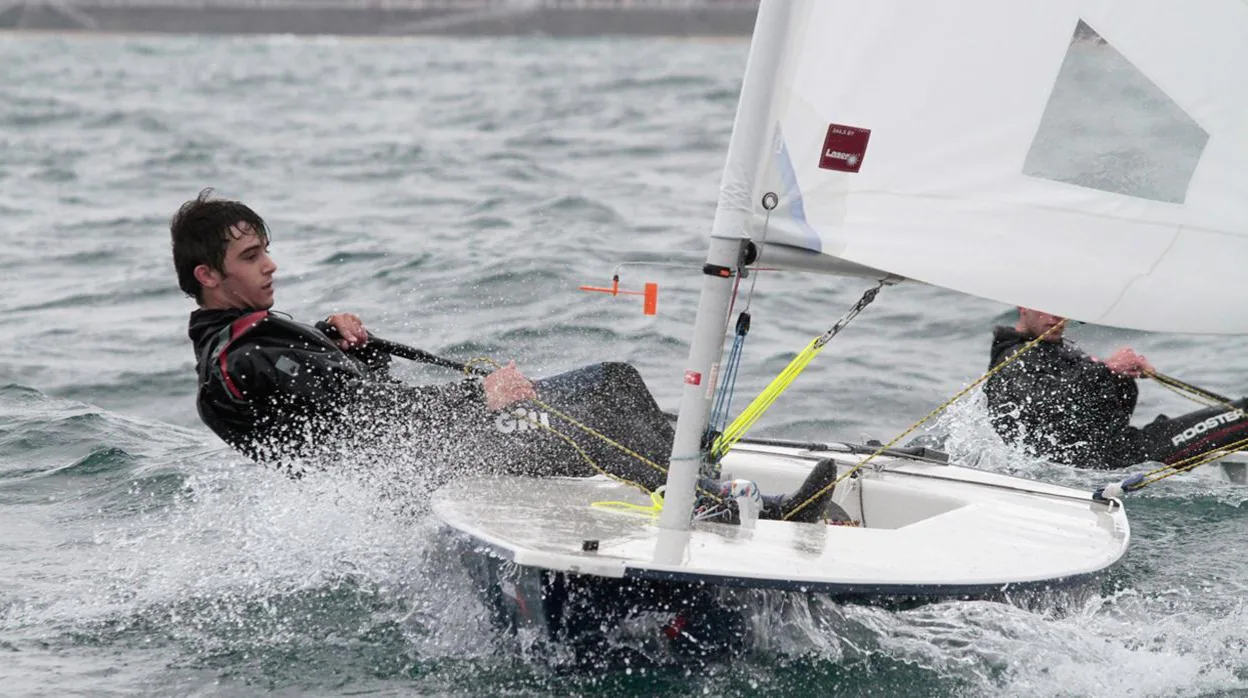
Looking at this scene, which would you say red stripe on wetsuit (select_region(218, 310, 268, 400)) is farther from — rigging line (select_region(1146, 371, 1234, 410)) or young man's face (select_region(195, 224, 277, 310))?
rigging line (select_region(1146, 371, 1234, 410))

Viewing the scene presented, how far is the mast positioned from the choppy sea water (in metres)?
0.37

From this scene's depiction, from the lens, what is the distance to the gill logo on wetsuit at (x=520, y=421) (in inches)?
134

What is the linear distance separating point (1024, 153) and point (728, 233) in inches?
23.9

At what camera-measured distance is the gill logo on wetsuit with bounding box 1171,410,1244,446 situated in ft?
15.2

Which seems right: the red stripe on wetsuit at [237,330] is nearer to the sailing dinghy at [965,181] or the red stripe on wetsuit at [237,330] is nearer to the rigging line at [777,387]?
the sailing dinghy at [965,181]

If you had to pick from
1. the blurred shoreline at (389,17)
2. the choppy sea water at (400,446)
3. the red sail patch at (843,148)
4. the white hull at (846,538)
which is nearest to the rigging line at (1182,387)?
the choppy sea water at (400,446)

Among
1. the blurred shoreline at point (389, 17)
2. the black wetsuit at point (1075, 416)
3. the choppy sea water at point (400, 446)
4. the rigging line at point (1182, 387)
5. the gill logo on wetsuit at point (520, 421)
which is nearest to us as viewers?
the choppy sea water at point (400, 446)

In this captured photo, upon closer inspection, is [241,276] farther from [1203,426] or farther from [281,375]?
[1203,426]

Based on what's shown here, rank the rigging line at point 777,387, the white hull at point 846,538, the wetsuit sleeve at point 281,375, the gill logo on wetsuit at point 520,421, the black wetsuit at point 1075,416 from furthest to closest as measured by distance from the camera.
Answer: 1. the black wetsuit at point 1075,416
2. the gill logo on wetsuit at point 520,421
3. the rigging line at point 777,387
4. the wetsuit sleeve at point 281,375
5. the white hull at point 846,538

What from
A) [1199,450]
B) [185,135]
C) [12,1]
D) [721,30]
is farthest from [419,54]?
[1199,450]

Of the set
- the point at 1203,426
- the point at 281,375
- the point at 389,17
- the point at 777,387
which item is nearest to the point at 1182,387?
the point at 1203,426

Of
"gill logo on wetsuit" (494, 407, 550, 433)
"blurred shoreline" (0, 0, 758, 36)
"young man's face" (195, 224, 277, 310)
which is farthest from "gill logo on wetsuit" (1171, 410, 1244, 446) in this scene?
"blurred shoreline" (0, 0, 758, 36)

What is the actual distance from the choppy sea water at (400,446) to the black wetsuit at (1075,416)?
10 centimetres

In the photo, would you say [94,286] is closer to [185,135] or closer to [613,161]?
[613,161]
